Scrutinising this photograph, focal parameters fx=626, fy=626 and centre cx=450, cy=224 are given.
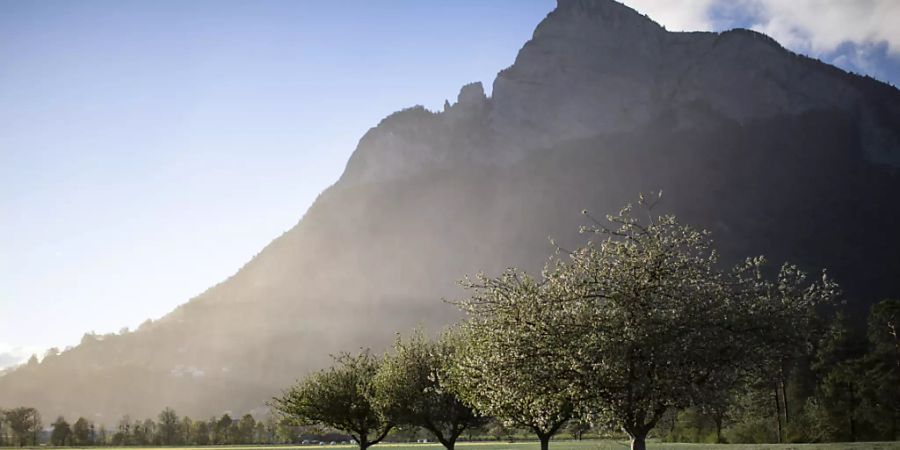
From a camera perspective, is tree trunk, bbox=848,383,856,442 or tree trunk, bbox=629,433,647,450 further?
tree trunk, bbox=848,383,856,442

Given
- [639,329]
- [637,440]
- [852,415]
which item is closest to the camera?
[639,329]

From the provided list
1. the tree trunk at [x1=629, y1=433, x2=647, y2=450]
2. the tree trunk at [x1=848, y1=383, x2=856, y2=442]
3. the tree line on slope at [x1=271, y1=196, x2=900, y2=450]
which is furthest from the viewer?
the tree trunk at [x1=848, y1=383, x2=856, y2=442]

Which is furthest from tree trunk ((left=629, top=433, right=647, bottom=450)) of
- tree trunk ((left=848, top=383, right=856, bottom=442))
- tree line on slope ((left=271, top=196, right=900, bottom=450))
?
tree trunk ((left=848, top=383, right=856, bottom=442))

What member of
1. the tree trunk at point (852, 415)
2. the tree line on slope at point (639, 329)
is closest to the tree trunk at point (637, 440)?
the tree line on slope at point (639, 329)

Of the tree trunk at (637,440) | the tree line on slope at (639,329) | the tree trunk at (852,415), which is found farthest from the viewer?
the tree trunk at (852,415)

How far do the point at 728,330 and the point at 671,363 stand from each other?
223 centimetres

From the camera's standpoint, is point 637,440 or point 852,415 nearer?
point 637,440

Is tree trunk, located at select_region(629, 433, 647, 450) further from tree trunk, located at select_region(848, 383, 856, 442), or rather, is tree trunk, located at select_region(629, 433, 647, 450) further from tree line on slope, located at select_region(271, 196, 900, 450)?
tree trunk, located at select_region(848, 383, 856, 442)

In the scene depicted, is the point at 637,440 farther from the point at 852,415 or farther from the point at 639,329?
the point at 852,415

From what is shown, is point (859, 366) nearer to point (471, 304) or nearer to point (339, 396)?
point (339, 396)

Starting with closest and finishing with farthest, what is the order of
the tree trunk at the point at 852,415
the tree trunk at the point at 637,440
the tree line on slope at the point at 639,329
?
the tree line on slope at the point at 639,329 → the tree trunk at the point at 637,440 → the tree trunk at the point at 852,415

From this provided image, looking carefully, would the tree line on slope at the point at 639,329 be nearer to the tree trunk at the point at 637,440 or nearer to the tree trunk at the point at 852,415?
the tree trunk at the point at 637,440

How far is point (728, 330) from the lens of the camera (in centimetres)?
2047

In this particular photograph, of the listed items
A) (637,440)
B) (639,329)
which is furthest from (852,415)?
(639,329)
